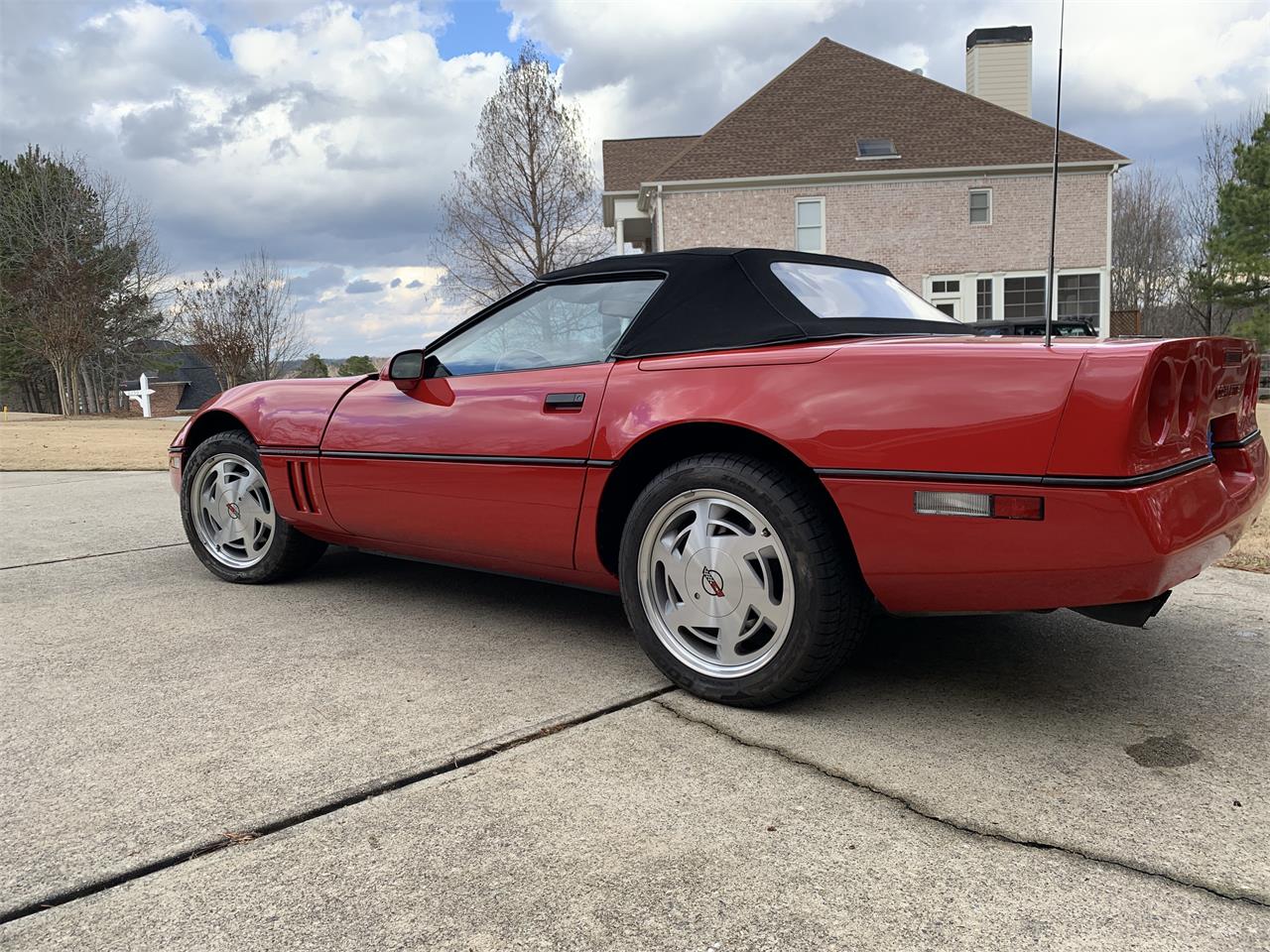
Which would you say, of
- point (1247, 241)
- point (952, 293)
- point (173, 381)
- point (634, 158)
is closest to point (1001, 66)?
point (952, 293)

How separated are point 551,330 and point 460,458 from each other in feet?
1.79

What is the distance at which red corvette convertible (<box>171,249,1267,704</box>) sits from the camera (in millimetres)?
2174

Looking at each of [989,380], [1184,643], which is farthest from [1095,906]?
[1184,643]

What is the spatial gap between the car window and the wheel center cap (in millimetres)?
774

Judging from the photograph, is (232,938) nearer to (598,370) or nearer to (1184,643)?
(598,370)

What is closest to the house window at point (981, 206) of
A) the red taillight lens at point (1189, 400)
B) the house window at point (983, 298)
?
the house window at point (983, 298)

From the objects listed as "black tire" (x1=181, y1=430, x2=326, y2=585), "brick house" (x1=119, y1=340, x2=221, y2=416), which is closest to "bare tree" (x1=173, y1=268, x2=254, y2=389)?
"brick house" (x1=119, y1=340, x2=221, y2=416)

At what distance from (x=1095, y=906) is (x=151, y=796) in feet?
6.57

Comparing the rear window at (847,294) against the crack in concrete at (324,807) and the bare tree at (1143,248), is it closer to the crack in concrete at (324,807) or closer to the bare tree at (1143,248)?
the crack in concrete at (324,807)

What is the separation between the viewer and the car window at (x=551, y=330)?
123 inches

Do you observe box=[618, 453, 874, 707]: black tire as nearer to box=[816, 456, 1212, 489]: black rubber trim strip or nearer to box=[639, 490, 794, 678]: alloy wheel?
box=[639, 490, 794, 678]: alloy wheel

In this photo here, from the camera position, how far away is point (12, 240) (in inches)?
1288

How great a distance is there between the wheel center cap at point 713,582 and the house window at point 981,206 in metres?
23.6

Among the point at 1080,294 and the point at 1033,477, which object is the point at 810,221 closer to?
the point at 1080,294
